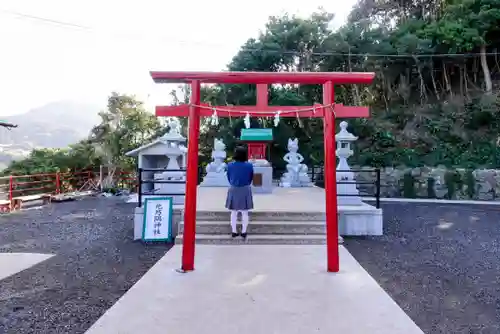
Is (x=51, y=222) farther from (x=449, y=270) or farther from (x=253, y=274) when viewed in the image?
(x=449, y=270)

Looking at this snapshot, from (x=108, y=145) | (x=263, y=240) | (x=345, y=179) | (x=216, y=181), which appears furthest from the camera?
(x=108, y=145)

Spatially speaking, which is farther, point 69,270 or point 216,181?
point 216,181

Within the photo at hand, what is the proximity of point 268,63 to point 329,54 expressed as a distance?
2962mm

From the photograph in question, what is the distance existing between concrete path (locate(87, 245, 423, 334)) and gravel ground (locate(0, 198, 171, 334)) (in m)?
0.34

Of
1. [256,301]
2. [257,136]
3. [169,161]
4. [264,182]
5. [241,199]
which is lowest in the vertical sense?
[256,301]

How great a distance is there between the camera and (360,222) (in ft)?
22.9

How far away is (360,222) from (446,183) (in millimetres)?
7967

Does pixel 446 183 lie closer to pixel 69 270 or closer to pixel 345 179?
pixel 345 179

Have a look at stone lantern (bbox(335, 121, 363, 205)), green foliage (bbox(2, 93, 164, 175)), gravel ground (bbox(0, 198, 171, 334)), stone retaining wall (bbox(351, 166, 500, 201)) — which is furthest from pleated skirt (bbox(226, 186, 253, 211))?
green foliage (bbox(2, 93, 164, 175))

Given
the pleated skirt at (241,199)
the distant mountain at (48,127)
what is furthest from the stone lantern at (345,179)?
the distant mountain at (48,127)

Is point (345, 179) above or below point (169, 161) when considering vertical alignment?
below

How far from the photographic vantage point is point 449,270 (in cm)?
482

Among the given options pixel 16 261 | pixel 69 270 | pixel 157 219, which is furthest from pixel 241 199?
pixel 16 261

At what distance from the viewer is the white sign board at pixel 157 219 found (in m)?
6.32
